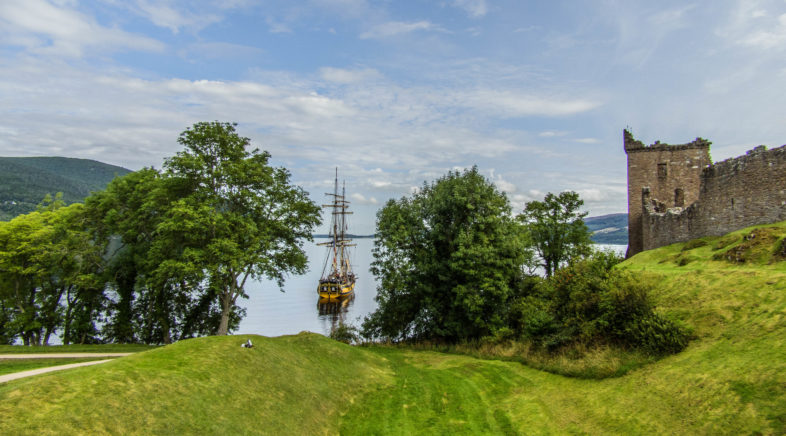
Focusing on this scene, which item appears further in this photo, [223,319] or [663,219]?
[223,319]

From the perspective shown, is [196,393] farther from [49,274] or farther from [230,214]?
[49,274]

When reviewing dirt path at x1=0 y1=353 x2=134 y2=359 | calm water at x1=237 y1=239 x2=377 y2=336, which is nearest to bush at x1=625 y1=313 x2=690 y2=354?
dirt path at x1=0 y1=353 x2=134 y2=359

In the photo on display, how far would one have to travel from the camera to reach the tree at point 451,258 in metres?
22.6

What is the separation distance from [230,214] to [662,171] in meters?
28.3

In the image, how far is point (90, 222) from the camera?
27.5m

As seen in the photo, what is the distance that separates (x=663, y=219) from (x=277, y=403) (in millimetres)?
23246

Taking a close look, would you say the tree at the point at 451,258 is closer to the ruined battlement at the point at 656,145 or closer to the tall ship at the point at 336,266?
the ruined battlement at the point at 656,145

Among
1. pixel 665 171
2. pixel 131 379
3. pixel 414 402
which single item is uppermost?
pixel 665 171

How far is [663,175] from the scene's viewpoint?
27.3m

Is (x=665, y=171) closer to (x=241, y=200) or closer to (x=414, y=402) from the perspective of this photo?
(x=414, y=402)

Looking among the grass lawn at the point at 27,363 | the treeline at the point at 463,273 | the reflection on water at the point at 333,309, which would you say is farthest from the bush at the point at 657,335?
the reflection on water at the point at 333,309

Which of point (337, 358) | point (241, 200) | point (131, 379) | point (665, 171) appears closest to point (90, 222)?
point (241, 200)

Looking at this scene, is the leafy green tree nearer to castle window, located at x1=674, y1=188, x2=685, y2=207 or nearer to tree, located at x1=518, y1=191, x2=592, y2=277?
tree, located at x1=518, y1=191, x2=592, y2=277

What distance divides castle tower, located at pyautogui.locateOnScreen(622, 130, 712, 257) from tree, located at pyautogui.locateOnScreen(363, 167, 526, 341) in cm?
905
